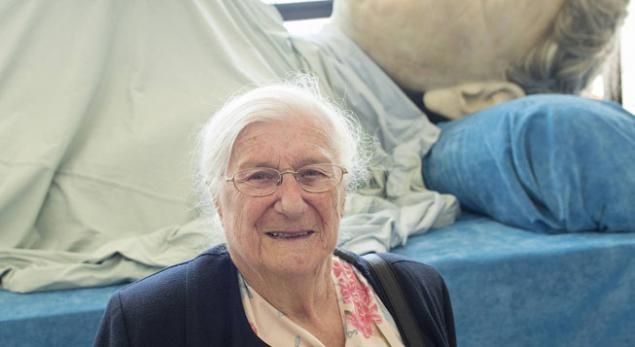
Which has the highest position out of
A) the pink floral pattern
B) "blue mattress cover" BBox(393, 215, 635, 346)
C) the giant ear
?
the pink floral pattern

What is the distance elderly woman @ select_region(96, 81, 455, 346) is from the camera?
0.86 meters

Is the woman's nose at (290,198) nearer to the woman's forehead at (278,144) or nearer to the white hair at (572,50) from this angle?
the woman's forehead at (278,144)

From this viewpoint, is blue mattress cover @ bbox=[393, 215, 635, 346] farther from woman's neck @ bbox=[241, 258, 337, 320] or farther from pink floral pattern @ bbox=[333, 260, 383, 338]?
woman's neck @ bbox=[241, 258, 337, 320]

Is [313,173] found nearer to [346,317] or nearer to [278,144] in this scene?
[278,144]

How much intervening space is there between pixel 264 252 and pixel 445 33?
123cm

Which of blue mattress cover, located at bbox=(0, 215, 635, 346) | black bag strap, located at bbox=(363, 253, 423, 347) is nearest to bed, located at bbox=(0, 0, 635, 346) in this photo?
blue mattress cover, located at bbox=(0, 215, 635, 346)

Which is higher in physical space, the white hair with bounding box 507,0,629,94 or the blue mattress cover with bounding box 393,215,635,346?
the white hair with bounding box 507,0,629,94

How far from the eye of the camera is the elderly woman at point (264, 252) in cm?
86

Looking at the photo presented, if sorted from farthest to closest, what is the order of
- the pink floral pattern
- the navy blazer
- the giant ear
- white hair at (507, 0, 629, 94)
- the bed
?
the giant ear
white hair at (507, 0, 629, 94)
the bed
the pink floral pattern
the navy blazer

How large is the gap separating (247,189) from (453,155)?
99 centimetres

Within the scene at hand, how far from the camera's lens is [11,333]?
1155 millimetres

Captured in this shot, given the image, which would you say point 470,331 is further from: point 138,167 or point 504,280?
point 138,167

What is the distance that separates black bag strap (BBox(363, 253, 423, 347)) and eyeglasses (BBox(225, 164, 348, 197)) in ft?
0.64

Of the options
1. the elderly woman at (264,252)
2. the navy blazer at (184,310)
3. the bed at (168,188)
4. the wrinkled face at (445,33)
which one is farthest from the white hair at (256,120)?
the wrinkled face at (445,33)
